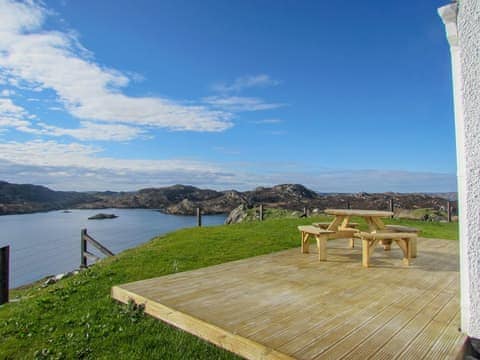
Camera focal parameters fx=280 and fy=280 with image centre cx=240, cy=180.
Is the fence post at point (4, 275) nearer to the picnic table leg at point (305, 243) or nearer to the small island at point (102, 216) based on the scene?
the picnic table leg at point (305, 243)

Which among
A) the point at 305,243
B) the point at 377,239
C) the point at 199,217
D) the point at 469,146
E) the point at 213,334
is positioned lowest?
the point at 199,217

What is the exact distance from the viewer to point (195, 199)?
1847cm

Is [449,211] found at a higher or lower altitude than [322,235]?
lower

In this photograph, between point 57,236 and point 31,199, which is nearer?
point 57,236

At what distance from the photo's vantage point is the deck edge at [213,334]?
5.67 feet

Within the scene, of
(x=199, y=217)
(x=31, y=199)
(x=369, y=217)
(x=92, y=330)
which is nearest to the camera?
(x=92, y=330)

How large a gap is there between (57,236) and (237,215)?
32.7 ft

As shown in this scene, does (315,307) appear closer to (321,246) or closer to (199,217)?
(321,246)

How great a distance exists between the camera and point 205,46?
952cm

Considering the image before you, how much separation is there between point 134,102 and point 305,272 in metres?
10.7

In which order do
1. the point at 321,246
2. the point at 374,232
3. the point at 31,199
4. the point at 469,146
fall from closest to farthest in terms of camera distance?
the point at 469,146, the point at 374,232, the point at 321,246, the point at 31,199

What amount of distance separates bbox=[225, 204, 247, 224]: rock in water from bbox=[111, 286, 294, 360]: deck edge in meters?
14.8

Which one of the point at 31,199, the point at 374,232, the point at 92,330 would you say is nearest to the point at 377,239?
the point at 374,232

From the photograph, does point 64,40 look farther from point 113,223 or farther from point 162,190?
point 162,190
